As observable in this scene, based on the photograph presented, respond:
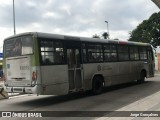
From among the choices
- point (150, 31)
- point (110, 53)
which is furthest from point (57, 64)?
point (150, 31)

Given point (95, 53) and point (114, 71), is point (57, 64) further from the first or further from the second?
point (114, 71)

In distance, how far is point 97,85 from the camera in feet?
52.3

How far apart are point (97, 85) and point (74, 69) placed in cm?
221

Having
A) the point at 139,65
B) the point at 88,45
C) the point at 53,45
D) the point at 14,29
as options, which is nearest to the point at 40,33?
the point at 53,45

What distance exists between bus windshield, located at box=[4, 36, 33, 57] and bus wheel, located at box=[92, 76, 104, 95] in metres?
4.28

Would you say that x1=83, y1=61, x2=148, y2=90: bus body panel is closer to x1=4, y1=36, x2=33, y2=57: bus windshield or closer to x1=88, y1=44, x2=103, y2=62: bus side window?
x1=88, y1=44, x2=103, y2=62: bus side window

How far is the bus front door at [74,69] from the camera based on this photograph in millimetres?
14001

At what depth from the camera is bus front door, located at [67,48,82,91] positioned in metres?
14.0

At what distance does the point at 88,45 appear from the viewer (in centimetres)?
1543

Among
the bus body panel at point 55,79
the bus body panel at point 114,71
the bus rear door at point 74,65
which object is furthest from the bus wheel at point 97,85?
the bus body panel at point 55,79

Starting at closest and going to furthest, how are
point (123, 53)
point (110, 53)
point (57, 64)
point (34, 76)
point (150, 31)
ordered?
1. point (34, 76)
2. point (57, 64)
3. point (110, 53)
4. point (123, 53)
5. point (150, 31)

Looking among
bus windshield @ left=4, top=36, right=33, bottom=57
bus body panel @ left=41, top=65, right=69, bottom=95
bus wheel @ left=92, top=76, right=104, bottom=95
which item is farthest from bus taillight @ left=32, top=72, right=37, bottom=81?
bus wheel @ left=92, top=76, right=104, bottom=95

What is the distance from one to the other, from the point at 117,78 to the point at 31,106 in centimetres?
671

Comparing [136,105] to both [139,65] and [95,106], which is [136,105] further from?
[139,65]
